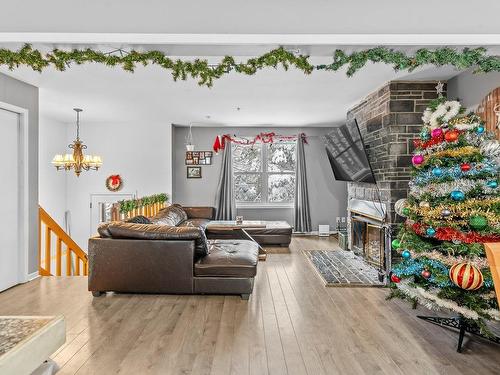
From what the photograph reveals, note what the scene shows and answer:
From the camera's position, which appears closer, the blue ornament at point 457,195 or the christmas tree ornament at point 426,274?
the blue ornament at point 457,195

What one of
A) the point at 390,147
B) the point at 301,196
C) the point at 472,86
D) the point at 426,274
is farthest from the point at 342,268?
the point at 301,196

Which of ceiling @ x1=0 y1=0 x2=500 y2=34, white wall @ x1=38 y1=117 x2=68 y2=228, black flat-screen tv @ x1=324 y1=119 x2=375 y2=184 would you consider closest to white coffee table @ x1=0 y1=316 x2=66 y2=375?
ceiling @ x1=0 y1=0 x2=500 y2=34

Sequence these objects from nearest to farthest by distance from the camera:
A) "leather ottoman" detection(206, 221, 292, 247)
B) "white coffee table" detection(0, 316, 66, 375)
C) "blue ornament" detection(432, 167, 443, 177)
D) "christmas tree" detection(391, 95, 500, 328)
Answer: "white coffee table" detection(0, 316, 66, 375)
"christmas tree" detection(391, 95, 500, 328)
"blue ornament" detection(432, 167, 443, 177)
"leather ottoman" detection(206, 221, 292, 247)

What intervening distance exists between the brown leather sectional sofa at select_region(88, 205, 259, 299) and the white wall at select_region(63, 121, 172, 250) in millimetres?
4159

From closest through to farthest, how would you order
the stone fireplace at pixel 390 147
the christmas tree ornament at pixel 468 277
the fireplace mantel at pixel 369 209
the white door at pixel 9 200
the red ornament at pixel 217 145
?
the christmas tree ornament at pixel 468 277, the white door at pixel 9 200, the stone fireplace at pixel 390 147, the fireplace mantel at pixel 369 209, the red ornament at pixel 217 145

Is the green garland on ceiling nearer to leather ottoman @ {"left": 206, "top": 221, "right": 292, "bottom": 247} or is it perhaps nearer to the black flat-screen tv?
the black flat-screen tv

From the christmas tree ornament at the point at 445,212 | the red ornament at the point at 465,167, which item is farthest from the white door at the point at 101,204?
the red ornament at the point at 465,167

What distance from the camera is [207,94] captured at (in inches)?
212

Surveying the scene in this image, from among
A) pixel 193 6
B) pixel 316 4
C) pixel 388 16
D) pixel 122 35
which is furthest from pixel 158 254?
pixel 388 16

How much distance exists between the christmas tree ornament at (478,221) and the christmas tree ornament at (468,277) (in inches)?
12.3

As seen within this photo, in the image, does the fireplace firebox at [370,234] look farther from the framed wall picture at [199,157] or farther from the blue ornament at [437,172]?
the framed wall picture at [199,157]

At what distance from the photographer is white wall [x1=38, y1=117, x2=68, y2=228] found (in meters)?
7.01

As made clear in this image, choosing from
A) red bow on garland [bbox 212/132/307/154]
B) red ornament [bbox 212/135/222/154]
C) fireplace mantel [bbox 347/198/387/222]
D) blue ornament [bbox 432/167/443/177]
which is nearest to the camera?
blue ornament [bbox 432/167/443/177]

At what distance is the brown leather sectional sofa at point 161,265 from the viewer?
3.76 metres
